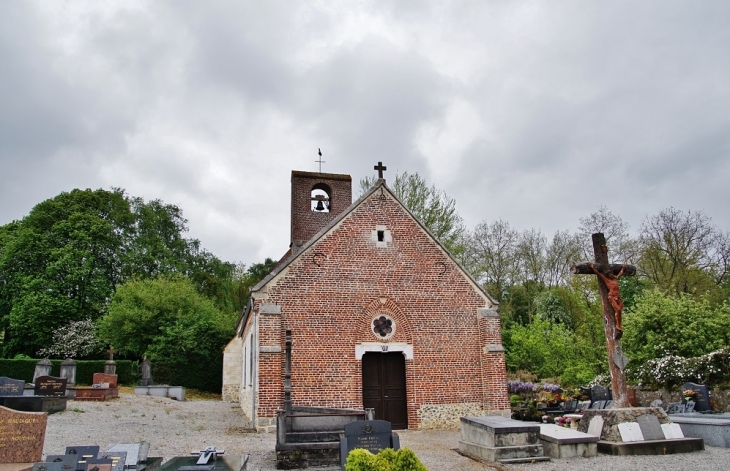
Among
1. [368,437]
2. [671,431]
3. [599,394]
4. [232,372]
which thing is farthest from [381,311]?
[232,372]

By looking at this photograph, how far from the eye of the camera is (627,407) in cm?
1023

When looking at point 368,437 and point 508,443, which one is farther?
point 508,443

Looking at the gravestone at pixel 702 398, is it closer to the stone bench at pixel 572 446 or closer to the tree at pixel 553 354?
the stone bench at pixel 572 446

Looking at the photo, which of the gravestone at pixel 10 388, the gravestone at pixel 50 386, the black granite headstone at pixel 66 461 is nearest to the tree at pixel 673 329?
the black granite headstone at pixel 66 461

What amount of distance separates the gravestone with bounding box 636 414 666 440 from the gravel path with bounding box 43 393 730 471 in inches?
19.2

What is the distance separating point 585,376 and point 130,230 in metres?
35.0

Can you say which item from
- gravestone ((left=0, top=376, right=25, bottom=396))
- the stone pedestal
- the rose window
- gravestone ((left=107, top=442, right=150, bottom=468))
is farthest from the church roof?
gravestone ((left=0, top=376, right=25, bottom=396))

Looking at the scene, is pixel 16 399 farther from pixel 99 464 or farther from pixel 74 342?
pixel 74 342

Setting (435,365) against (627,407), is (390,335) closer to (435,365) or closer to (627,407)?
(435,365)

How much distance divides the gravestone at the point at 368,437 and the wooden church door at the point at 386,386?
6604 mm

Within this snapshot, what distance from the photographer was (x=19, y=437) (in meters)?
8.40

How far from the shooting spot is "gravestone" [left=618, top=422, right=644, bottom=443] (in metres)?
9.68

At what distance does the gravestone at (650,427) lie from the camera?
9719 millimetres

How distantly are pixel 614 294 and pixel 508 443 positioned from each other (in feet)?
12.6
